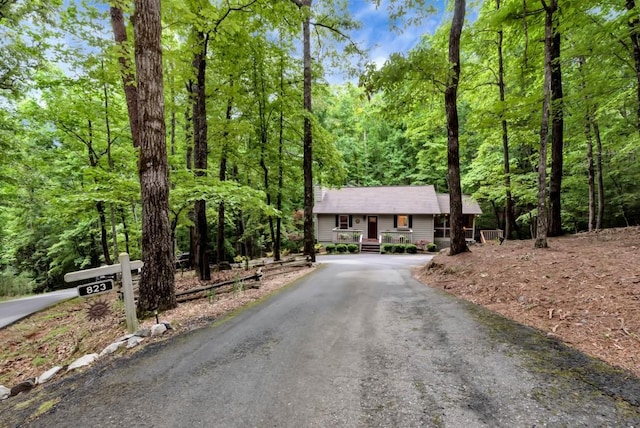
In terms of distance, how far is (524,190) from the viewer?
13.3 m

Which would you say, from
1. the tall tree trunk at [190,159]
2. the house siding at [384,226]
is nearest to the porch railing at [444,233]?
the house siding at [384,226]

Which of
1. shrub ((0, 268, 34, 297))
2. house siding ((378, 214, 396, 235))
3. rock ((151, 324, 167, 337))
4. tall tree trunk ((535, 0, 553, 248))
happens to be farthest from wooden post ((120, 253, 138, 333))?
house siding ((378, 214, 396, 235))

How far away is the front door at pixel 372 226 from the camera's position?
2362cm

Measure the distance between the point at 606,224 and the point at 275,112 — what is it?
23.4 metres

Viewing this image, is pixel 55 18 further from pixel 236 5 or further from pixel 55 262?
pixel 55 262

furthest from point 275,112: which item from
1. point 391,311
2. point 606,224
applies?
point 606,224

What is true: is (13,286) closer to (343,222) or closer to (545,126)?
(343,222)

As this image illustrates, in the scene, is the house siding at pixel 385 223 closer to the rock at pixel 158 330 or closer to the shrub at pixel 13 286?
the rock at pixel 158 330

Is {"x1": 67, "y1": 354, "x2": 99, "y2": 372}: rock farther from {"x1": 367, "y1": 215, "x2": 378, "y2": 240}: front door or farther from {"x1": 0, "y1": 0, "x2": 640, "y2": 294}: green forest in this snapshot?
{"x1": 367, "y1": 215, "x2": 378, "y2": 240}: front door

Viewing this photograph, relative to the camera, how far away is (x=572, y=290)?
4340 millimetres

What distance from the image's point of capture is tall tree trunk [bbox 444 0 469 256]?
8281mm

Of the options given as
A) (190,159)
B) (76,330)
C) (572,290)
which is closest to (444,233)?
(190,159)

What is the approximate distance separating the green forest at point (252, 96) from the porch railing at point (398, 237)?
7701 mm

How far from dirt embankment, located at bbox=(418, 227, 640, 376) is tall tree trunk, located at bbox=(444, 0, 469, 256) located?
1.47 meters
